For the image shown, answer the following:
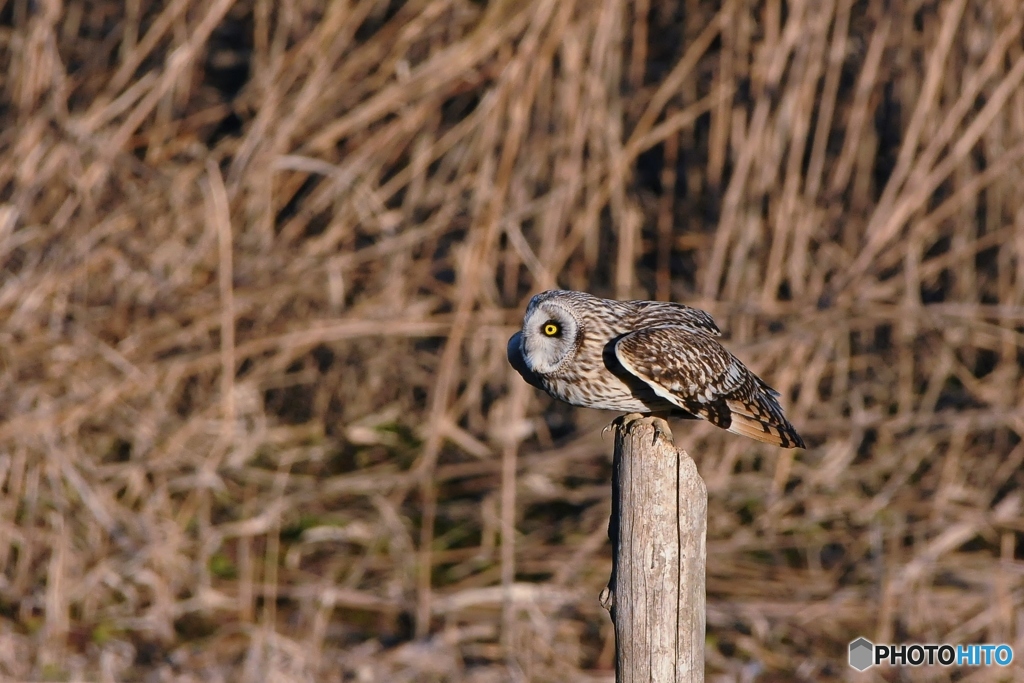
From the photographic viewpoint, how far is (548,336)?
3305 mm

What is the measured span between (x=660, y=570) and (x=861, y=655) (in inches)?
101

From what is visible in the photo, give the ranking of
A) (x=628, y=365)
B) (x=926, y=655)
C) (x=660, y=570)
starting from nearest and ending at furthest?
(x=660, y=570)
(x=628, y=365)
(x=926, y=655)

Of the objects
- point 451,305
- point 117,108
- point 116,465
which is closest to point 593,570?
point 451,305

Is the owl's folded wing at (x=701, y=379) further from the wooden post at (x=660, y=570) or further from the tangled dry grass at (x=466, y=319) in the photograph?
the tangled dry grass at (x=466, y=319)

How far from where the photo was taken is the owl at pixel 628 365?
3176 mm

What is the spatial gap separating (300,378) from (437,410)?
1.53 metres

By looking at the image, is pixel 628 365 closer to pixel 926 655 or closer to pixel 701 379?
pixel 701 379

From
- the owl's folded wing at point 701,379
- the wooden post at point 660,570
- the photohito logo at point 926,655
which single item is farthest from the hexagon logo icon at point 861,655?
the wooden post at point 660,570

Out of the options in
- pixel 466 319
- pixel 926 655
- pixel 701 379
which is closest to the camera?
pixel 701 379


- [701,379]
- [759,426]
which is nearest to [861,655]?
[759,426]

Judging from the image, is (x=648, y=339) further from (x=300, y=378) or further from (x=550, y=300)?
(x=300, y=378)

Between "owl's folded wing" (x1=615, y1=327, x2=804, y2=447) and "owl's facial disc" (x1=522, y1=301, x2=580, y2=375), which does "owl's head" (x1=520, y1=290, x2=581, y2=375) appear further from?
"owl's folded wing" (x1=615, y1=327, x2=804, y2=447)

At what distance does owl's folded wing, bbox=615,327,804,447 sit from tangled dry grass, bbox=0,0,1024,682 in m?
1.57

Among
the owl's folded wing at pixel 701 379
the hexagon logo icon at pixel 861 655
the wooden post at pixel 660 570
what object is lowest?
the hexagon logo icon at pixel 861 655
